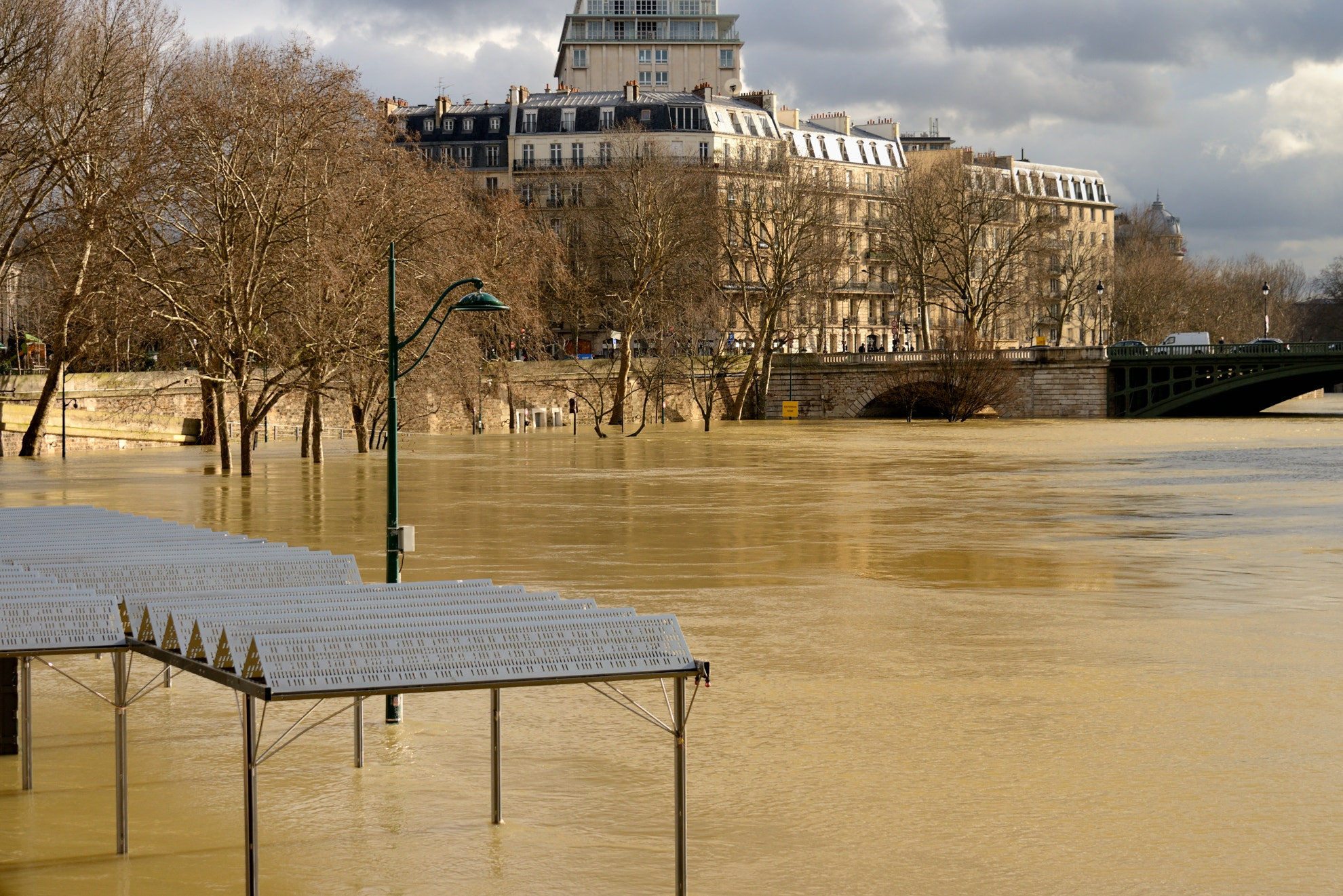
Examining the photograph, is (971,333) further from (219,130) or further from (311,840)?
(311,840)

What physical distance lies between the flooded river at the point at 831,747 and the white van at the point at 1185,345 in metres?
Answer: 63.1

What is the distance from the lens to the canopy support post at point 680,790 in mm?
8477

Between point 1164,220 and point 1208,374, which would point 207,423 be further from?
point 1164,220

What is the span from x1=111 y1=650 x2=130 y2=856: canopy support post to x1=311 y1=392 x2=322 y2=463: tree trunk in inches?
1454

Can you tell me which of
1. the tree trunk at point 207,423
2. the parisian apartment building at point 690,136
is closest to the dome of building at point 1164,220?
the parisian apartment building at point 690,136

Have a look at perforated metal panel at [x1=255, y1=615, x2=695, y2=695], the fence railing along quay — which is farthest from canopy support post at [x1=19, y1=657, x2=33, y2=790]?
the fence railing along quay

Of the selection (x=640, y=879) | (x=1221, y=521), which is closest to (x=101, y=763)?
(x=640, y=879)

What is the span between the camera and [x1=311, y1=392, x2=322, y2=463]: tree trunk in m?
48.6

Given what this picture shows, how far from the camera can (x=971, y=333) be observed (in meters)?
90.9

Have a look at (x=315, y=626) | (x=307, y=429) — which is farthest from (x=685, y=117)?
(x=315, y=626)

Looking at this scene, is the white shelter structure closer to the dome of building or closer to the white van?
the white van

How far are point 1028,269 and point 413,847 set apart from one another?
102092 mm

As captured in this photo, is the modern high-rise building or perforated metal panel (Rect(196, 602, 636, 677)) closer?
perforated metal panel (Rect(196, 602, 636, 677))

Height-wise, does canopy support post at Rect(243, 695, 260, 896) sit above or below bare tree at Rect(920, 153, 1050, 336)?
below
